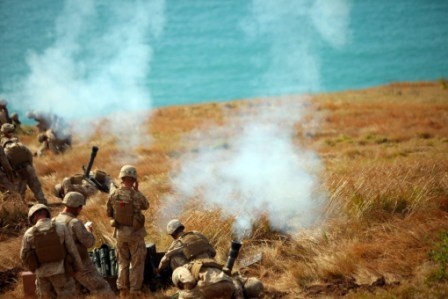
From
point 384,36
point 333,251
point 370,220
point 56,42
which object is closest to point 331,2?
point 370,220

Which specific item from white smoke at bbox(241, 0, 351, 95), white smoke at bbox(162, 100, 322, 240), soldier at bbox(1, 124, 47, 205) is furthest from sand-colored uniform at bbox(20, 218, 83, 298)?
white smoke at bbox(241, 0, 351, 95)

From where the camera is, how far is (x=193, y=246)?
7320mm

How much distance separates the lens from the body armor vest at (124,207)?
805cm

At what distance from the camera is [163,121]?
89.3ft

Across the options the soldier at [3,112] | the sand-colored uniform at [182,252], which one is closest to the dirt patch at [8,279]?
the sand-colored uniform at [182,252]

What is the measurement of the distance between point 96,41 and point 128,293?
29.5 ft

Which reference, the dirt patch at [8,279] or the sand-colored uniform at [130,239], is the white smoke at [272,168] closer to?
the sand-colored uniform at [130,239]

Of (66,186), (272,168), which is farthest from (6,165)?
(272,168)

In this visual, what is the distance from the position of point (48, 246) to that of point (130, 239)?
1.33 m

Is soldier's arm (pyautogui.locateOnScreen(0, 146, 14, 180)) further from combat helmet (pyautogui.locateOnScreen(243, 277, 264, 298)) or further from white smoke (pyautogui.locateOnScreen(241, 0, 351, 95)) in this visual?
combat helmet (pyautogui.locateOnScreen(243, 277, 264, 298))

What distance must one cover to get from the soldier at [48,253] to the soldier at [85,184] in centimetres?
542

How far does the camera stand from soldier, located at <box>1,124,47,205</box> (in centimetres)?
1255

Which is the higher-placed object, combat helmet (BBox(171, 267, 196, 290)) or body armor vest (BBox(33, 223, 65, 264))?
body armor vest (BBox(33, 223, 65, 264))

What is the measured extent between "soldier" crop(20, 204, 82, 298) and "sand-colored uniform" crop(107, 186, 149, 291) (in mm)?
912
